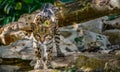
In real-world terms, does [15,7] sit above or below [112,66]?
above

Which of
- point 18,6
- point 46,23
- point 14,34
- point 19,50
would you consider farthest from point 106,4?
point 18,6

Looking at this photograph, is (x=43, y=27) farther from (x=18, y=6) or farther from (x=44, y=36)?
(x=18, y=6)

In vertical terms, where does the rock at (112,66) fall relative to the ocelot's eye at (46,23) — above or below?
below

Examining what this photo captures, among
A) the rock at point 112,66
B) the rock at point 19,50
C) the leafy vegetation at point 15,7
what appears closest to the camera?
the rock at point 112,66

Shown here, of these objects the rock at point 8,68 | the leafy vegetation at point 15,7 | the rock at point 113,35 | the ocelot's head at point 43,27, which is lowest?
the rock at point 8,68

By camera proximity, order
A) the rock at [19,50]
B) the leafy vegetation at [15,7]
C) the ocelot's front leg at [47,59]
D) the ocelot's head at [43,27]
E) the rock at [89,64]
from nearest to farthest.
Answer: the rock at [89,64] → the ocelot's head at [43,27] → the ocelot's front leg at [47,59] → the rock at [19,50] → the leafy vegetation at [15,7]

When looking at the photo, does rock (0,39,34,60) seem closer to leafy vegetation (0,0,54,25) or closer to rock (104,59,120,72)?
rock (104,59,120,72)

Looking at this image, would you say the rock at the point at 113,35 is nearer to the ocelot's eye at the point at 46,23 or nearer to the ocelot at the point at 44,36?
the ocelot at the point at 44,36

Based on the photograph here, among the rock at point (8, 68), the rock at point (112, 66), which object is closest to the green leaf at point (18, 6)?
the rock at point (8, 68)

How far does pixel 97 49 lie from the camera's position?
7992 mm

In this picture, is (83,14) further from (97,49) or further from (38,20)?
(38,20)

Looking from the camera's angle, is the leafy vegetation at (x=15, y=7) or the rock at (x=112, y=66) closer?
the rock at (x=112, y=66)

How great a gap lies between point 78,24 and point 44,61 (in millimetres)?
2534

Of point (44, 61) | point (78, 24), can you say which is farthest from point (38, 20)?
point (78, 24)
